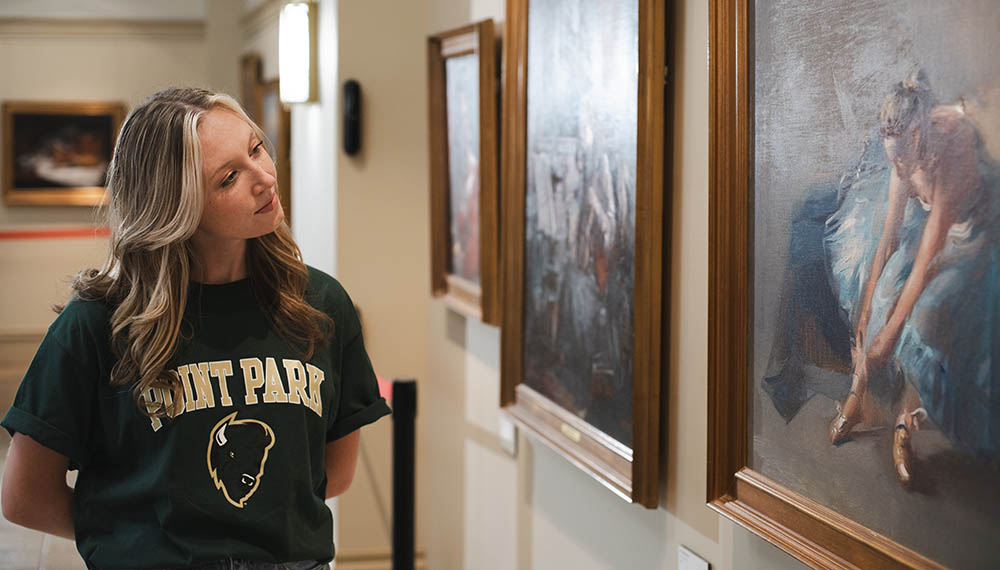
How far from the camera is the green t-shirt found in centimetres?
194

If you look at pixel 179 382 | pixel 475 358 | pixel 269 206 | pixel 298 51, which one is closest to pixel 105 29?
pixel 298 51

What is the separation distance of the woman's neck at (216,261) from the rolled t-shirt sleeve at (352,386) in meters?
0.25

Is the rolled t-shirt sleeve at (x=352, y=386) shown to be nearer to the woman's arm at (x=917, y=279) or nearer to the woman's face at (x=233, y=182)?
the woman's face at (x=233, y=182)

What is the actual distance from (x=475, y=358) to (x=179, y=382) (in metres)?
2.35

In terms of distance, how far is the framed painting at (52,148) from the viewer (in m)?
9.72

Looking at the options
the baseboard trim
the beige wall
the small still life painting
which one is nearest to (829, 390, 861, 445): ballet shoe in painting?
the beige wall

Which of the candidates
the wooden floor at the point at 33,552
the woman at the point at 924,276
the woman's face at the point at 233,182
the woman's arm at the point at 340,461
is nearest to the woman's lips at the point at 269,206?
the woman's face at the point at 233,182

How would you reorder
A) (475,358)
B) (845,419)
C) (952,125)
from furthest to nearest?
(475,358), (845,419), (952,125)

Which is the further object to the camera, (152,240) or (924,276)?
(152,240)

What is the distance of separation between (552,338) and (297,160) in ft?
11.9

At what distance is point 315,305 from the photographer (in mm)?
2199

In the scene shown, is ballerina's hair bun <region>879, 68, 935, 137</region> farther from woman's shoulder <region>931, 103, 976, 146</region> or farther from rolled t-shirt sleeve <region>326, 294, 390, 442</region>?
rolled t-shirt sleeve <region>326, 294, 390, 442</region>

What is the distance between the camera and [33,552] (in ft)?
16.3

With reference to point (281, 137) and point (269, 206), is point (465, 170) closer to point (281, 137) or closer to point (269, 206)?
point (269, 206)
